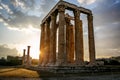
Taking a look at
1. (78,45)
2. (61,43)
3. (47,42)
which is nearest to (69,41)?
(47,42)

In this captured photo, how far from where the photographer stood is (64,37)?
1227 inches

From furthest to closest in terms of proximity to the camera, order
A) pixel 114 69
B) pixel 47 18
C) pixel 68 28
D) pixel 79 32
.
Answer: pixel 68 28 < pixel 47 18 < pixel 79 32 < pixel 114 69

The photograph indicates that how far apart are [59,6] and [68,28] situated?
1233cm

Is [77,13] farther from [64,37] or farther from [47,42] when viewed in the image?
[47,42]

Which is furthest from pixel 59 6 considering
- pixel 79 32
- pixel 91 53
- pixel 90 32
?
pixel 91 53

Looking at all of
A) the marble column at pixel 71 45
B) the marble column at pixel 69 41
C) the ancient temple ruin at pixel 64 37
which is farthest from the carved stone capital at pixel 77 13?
the marble column at pixel 71 45

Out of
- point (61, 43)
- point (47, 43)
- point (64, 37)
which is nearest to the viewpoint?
point (61, 43)

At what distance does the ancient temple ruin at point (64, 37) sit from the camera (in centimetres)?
2723

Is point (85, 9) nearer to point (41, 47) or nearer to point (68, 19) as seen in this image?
point (68, 19)

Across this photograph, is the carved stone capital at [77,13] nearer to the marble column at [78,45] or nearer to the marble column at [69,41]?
the marble column at [78,45]

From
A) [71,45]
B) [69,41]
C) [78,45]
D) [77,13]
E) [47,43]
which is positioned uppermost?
[77,13]

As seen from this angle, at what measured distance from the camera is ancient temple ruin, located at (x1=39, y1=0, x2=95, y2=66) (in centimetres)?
2723

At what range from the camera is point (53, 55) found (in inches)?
1236

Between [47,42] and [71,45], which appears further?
[71,45]
